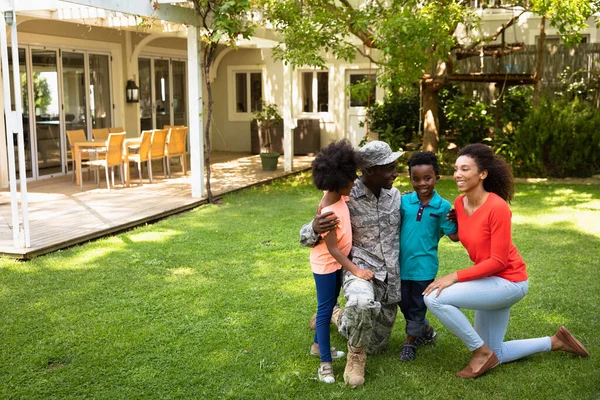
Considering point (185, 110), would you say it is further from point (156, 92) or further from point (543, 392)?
point (543, 392)

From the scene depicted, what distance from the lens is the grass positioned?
3748 mm

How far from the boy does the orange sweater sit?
0.19m

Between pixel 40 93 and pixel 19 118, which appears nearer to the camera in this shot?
pixel 19 118

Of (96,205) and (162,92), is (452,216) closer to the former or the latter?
(96,205)

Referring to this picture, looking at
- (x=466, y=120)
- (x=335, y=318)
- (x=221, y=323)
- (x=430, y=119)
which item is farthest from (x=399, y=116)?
(x=335, y=318)

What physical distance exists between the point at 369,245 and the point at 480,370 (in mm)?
Answer: 914

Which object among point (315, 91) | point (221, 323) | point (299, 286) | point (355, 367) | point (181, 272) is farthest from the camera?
point (315, 91)

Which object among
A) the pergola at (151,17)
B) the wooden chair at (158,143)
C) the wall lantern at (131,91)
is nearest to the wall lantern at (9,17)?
the pergola at (151,17)

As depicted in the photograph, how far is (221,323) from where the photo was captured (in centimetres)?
476

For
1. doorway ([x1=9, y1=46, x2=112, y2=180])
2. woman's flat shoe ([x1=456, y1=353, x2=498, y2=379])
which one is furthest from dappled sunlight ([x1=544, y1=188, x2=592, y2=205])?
doorway ([x1=9, y1=46, x2=112, y2=180])

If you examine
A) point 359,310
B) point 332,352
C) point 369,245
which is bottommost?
point 332,352

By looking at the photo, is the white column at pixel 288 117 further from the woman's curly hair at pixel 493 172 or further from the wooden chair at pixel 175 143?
the woman's curly hair at pixel 493 172

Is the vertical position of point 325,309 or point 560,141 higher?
point 560,141

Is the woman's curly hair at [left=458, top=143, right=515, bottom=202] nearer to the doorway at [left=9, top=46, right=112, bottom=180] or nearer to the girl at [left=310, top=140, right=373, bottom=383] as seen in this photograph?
the girl at [left=310, top=140, right=373, bottom=383]
